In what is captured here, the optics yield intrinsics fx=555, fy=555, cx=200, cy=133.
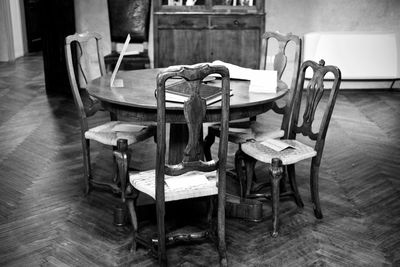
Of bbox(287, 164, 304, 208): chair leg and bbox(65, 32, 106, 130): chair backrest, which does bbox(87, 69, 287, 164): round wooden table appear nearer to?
bbox(65, 32, 106, 130): chair backrest

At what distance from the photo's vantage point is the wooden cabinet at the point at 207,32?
5.61 meters

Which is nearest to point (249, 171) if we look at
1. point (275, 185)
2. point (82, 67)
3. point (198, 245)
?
point (275, 185)

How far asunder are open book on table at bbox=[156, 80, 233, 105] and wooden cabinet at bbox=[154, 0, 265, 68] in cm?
273

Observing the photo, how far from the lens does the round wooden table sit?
283 centimetres

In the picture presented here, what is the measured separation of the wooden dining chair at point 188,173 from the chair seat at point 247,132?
0.59 meters

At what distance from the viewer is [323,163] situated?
14.1ft

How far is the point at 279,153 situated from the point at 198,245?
2.31 feet

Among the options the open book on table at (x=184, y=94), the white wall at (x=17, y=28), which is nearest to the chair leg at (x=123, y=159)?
the open book on table at (x=184, y=94)

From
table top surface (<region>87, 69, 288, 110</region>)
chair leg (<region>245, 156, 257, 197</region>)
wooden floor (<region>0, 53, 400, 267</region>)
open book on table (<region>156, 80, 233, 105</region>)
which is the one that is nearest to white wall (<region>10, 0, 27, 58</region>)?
wooden floor (<region>0, 53, 400, 267</region>)

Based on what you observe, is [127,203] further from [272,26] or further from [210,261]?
[272,26]

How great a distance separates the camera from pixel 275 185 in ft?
10.2

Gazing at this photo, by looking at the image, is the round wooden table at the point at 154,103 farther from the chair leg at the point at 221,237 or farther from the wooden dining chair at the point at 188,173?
the chair leg at the point at 221,237

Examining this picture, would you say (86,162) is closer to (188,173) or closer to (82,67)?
(82,67)

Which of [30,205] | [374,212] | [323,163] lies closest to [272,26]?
[323,163]
